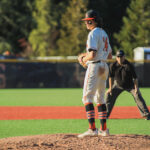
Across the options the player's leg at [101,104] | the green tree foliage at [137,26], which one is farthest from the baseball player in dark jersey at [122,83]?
the green tree foliage at [137,26]

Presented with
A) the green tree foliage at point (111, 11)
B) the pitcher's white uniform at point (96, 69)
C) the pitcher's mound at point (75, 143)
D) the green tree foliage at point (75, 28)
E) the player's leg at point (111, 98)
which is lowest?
the pitcher's mound at point (75, 143)

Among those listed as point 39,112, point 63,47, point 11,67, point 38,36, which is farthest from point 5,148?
point 38,36

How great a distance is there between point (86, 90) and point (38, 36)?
4384cm

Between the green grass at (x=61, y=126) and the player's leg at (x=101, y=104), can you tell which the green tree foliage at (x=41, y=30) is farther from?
the player's leg at (x=101, y=104)

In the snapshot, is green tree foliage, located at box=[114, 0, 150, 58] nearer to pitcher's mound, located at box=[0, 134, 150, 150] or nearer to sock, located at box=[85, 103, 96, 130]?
sock, located at box=[85, 103, 96, 130]

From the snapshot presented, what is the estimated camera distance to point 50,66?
84.3 ft

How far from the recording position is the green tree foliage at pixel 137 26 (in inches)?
1598

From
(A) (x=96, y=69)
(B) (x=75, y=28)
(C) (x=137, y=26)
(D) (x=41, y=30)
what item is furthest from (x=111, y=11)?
(A) (x=96, y=69)

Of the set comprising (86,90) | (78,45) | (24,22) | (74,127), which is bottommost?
(74,127)

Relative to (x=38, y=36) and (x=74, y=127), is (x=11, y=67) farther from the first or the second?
(x=38, y=36)

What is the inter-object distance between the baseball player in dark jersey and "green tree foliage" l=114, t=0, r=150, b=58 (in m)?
30.1

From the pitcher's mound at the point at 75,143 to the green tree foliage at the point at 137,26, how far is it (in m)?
33.7

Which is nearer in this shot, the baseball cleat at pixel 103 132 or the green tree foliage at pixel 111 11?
the baseball cleat at pixel 103 132

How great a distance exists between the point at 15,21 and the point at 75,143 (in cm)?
4716
